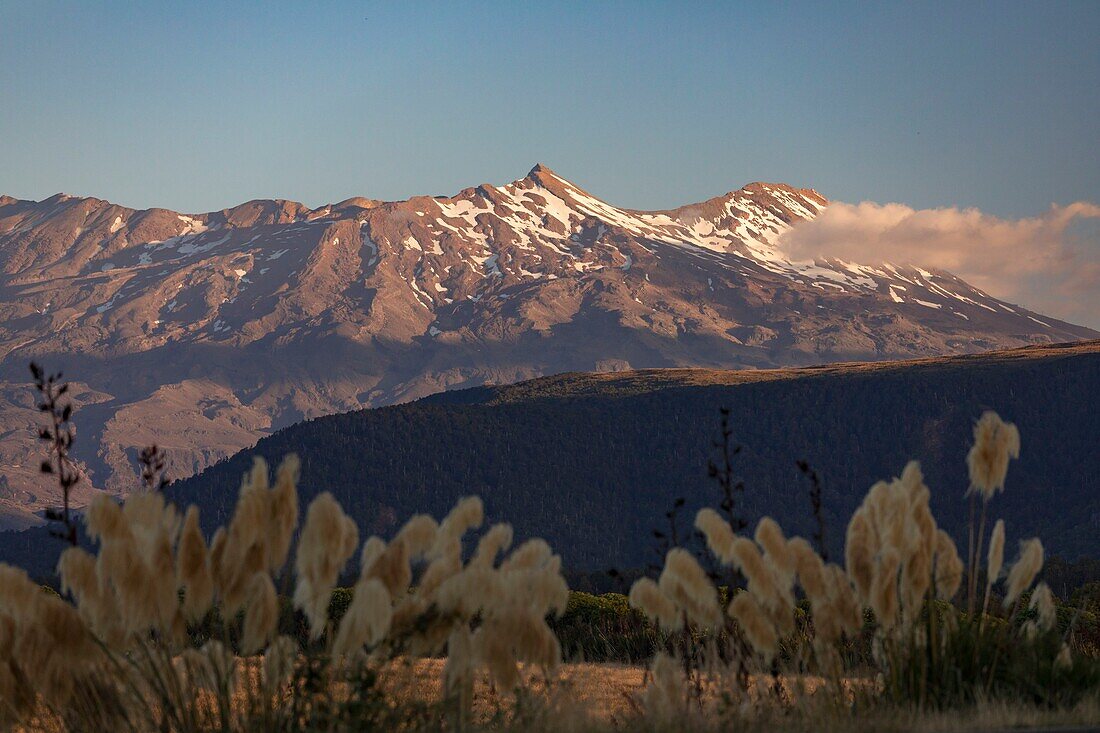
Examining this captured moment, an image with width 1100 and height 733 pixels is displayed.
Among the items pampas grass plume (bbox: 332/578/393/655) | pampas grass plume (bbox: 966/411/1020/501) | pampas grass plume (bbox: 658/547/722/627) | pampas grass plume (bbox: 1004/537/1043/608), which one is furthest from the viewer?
pampas grass plume (bbox: 1004/537/1043/608)

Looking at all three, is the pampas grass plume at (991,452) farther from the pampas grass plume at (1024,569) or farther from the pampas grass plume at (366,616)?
the pampas grass plume at (366,616)

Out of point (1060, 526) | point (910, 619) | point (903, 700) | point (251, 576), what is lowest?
point (1060, 526)

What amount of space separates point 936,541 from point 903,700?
0.95 metres

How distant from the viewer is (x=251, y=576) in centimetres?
632

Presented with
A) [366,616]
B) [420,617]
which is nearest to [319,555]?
[366,616]

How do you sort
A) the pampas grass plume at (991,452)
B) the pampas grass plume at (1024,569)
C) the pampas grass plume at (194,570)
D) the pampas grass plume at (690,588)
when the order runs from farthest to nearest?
1. the pampas grass plume at (1024,569)
2. the pampas grass plume at (991,452)
3. the pampas grass plume at (690,588)
4. the pampas grass plume at (194,570)

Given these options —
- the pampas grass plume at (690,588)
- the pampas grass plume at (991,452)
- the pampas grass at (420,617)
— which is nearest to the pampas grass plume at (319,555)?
the pampas grass at (420,617)

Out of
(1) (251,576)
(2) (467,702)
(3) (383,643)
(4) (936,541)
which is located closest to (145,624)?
(1) (251,576)

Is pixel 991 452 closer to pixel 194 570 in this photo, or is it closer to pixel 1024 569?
pixel 1024 569

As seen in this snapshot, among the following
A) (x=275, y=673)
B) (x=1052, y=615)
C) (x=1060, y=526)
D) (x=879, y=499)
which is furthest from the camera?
(x=1060, y=526)

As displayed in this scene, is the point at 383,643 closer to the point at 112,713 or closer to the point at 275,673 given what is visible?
the point at 275,673

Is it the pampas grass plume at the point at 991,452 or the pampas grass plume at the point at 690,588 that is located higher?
the pampas grass plume at the point at 991,452

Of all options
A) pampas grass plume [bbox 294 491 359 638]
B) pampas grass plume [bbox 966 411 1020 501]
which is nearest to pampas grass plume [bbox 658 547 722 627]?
pampas grass plume [bbox 966 411 1020 501]

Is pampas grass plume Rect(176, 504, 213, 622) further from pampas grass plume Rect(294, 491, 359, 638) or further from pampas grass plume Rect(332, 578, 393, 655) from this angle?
pampas grass plume Rect(332, 578, 393, 655)
